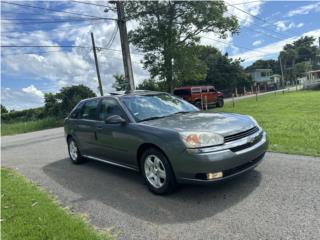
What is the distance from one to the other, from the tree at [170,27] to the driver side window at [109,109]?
79.9 feet

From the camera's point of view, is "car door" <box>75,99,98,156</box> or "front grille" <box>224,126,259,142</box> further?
"car door" <box>75,99,98,156</box>

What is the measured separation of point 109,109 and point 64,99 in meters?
30.4

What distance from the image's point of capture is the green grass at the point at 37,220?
3.62 m

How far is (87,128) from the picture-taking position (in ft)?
21.4

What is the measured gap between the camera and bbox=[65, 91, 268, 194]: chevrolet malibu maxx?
13.7ft

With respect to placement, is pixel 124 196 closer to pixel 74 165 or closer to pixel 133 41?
pixel 74 165

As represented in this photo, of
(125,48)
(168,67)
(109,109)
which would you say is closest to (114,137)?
(109,109)

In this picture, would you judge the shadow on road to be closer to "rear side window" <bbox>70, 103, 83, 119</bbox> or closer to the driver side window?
the driver side window

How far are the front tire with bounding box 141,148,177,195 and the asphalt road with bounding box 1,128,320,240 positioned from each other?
14 cm

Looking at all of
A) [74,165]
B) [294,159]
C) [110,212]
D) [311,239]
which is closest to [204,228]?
[311,239]

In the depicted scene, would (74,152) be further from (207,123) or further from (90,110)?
(207,123)

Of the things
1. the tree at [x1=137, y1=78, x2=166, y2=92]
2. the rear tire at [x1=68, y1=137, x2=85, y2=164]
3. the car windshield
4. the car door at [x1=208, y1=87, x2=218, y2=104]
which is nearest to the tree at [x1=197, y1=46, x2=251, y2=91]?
the tree at [x1=137, y1=78, x2=166, y2=92]

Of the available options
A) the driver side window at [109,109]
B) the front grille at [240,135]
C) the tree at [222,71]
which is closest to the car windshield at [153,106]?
the driver side window at [109,109]

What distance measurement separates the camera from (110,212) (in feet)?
14.1
